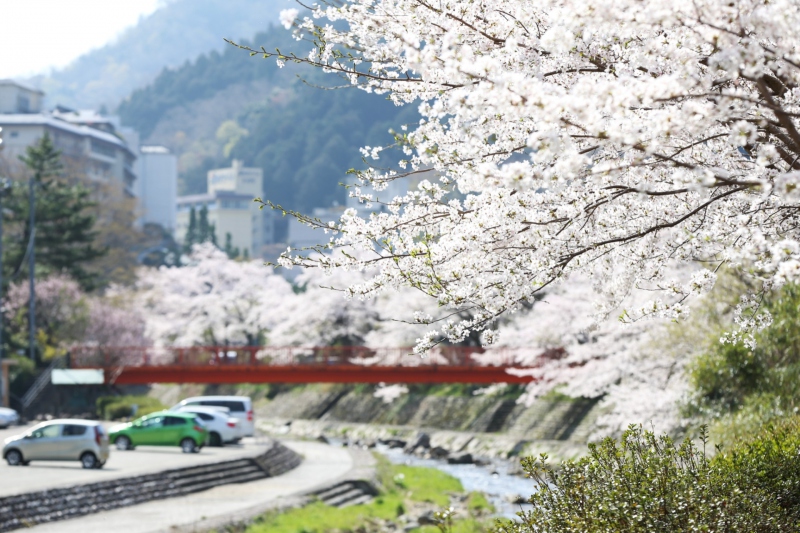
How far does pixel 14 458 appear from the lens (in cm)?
2602

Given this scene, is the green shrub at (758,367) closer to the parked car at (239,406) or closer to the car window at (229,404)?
the parked car at (239,406)

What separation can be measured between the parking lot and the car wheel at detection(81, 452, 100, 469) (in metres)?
0.23

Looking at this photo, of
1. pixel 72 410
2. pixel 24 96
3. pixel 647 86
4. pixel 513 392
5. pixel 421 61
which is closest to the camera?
pixel 647 86

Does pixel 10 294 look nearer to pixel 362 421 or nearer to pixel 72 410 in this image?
pixel 72 410

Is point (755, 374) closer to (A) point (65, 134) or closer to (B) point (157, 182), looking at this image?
(A) point (65, 134)

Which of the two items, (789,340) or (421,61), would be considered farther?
(789,340)

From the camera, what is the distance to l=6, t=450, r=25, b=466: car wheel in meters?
25.9

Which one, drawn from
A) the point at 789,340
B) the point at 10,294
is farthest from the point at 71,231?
the point at 789,340

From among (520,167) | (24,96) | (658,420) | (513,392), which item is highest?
(24,96)

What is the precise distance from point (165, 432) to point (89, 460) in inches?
251

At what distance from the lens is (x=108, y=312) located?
55.8m

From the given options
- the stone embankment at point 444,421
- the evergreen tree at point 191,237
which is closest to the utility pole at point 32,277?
the stone embankment at point 444,421

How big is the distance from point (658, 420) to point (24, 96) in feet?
309

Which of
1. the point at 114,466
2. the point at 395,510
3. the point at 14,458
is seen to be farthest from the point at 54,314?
the point at 395,510
